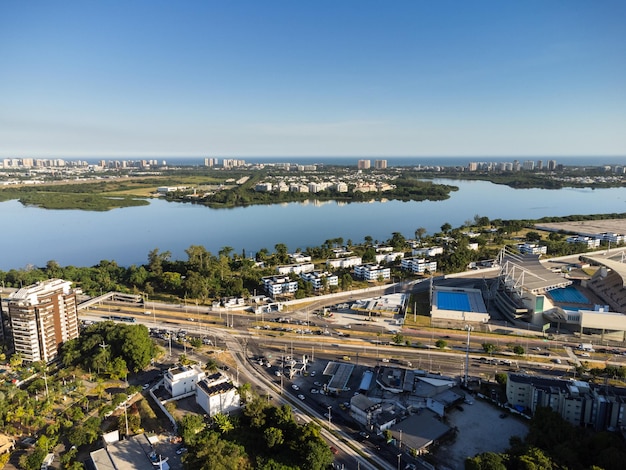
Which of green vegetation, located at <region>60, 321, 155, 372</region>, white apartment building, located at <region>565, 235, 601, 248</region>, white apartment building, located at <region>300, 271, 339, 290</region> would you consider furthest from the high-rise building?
white apartment building, located at <region>565, 235, 601, 248</region>

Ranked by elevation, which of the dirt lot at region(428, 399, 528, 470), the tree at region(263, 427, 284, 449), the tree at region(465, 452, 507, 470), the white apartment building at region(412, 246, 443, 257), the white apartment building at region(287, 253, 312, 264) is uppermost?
the white apartment building at region(412, 246, 443, 257)

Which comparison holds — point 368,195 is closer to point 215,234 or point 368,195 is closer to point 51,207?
point 215,234

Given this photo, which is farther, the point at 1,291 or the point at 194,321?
the point at 1,291

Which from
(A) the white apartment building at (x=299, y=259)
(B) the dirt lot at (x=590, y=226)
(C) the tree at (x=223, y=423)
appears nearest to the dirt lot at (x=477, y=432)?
(C) the tree at (x=223, y=423)

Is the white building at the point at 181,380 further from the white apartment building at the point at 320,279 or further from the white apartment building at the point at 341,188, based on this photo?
the white apartment building at the point at 341,188

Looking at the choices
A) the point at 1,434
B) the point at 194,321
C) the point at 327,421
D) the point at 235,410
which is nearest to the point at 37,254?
the point at 194,321

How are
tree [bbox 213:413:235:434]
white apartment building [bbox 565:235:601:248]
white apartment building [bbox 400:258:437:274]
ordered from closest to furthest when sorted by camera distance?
tree [bbox 213:413:235:434]
white apartment building [bbox 400:258:437:274]
white apartment building [bbox 565:235:601:248]

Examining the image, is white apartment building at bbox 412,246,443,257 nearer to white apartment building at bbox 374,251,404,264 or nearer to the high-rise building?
white apartment building at bbox 374,251,404,264

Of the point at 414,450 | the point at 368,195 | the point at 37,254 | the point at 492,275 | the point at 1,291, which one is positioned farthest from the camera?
the point at 368,195
